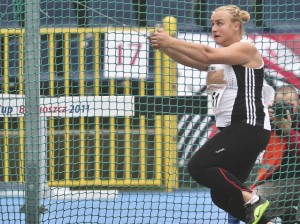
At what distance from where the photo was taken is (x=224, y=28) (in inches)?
217

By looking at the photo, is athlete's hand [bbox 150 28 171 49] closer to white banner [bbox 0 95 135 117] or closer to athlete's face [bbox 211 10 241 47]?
athlete's face [bbox 211 10 241 47]

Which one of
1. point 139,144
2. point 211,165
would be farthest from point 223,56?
point 139,144

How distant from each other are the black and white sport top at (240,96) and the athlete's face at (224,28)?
0.18m

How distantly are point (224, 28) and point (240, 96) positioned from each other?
17.9 inches

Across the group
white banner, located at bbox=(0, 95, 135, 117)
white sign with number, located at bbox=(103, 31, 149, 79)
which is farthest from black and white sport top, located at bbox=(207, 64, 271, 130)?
white sign with number, located at bbox=(103, 31, 149, 79)

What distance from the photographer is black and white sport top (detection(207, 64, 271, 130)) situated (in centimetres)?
546

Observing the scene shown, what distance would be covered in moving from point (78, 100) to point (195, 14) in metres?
2.00

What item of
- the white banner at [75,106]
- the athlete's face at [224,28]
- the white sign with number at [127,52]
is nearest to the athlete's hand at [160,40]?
the athlete's face at [224,28]

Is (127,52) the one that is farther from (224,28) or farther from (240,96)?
(240,96)

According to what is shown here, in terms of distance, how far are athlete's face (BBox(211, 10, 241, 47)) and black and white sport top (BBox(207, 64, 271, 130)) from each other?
0.59 ft

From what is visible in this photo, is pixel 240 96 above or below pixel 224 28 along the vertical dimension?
below

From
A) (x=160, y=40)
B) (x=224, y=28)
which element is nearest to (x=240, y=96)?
(x=224, y=28)

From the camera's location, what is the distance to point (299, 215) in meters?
6.78

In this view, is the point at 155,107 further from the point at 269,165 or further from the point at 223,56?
the point at 223,56
